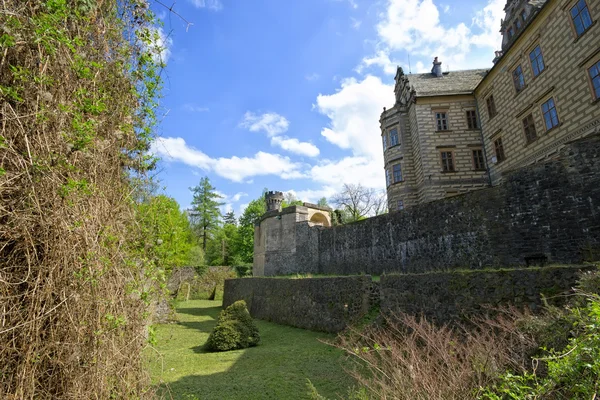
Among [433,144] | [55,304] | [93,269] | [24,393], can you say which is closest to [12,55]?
[93,269]

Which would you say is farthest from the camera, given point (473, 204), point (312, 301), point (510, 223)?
point (312, 301)

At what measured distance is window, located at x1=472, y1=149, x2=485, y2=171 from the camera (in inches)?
826

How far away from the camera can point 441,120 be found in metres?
21.9

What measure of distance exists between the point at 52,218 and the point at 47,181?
0.99 feet

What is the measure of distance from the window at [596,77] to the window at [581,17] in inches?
64.8

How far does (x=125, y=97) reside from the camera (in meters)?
3.37

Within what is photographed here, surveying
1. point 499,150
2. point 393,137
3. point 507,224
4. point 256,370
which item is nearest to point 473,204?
point 507,224

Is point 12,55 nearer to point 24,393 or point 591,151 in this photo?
point 24,393

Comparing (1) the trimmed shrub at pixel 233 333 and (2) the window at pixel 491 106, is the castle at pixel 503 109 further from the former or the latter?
(1) the trimmed shrub at pixel 233 333

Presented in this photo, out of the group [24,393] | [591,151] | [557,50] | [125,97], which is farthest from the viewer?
[557,50]

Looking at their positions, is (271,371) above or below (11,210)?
below

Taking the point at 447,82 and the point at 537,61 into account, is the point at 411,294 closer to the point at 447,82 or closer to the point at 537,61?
the point at 537,61

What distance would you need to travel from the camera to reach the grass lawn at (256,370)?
6512mm

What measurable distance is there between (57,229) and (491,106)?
23.3 metres
